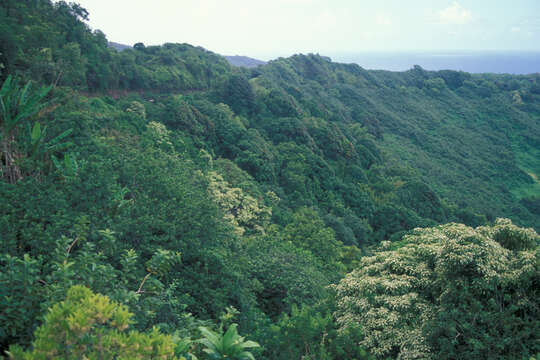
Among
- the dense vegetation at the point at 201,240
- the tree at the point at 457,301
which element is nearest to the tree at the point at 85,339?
the dense vegetation at the point at 201,240

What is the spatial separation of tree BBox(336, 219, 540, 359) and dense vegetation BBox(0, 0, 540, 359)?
0.16 feet

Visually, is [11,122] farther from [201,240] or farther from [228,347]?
[228,347]

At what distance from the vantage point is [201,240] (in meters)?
11.5

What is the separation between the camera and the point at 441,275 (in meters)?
9.44

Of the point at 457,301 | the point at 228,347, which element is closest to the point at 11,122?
the point at 228,347

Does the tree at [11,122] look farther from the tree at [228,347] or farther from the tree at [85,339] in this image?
the tree at [228,347]

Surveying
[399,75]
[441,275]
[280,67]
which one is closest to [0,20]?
[441,275]

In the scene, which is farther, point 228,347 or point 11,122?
point 11,122

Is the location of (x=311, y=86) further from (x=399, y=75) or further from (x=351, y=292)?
(x=351, y=292)

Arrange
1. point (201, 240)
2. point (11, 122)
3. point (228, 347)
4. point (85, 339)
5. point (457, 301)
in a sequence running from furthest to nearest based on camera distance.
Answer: point (201, 240) → point (11, 122) → point (457, 301) → point (228, 347) → point (85, 339)

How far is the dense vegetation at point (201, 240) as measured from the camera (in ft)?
16.9

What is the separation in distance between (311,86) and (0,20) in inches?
2557

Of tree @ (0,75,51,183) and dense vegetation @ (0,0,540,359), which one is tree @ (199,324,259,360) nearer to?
dense vegetation @ (0,0,540,359)

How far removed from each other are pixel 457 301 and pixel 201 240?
26.2 ft
